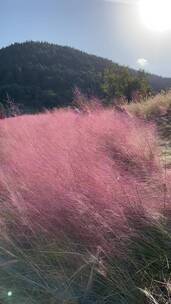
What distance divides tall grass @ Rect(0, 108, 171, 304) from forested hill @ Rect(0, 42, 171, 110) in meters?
26.2

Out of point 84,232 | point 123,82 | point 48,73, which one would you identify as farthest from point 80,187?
point 48,73

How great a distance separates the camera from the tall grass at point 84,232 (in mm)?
1985

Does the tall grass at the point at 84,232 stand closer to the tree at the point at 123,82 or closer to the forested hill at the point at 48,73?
the tree at the point at 123,82

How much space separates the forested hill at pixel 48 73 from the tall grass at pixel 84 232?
85.8 feet

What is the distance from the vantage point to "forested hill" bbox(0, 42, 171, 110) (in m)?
33.0

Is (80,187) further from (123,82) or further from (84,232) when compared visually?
(123,82)

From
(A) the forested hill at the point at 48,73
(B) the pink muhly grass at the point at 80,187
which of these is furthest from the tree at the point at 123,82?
(B) the pink muhly grass at the point at 80,187

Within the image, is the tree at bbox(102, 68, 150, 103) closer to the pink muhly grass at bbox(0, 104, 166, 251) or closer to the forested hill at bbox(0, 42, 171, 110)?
the forested hill at bbox(0, 42, 171, 110)

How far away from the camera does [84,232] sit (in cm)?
220

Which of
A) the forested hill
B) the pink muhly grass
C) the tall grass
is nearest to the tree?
the forested hill

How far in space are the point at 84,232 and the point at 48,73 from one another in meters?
42.2

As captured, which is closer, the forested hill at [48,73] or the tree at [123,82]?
the tree at [123,82]

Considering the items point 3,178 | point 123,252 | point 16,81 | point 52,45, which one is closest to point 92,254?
point 123,252

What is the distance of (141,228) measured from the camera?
2.20 m
